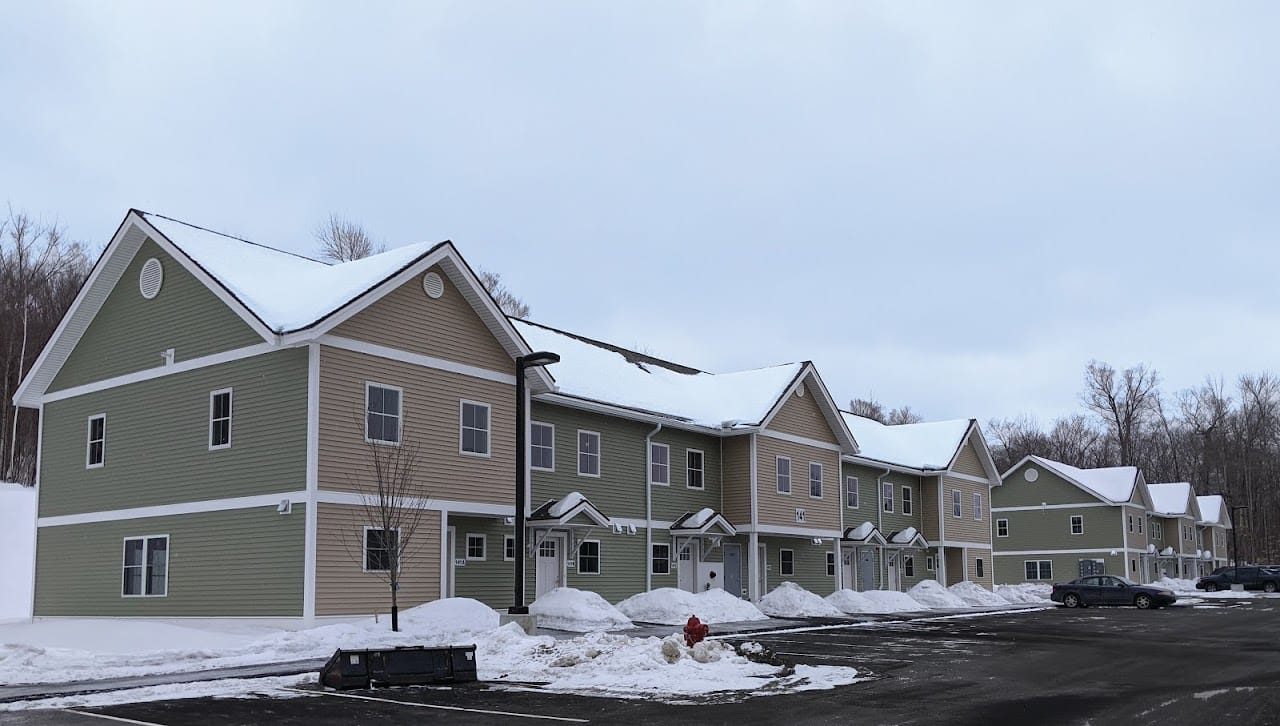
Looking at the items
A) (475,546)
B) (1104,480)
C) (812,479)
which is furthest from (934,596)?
(1104,480)

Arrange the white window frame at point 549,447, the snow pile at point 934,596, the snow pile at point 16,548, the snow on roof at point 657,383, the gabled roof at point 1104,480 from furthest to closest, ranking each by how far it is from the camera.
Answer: the gabled roof at point 1104,480 < the snow pile at point 934,596 < the snow pile at point 16,548 < the snow on roof at point 657,383 < the white window frame at point 549,447

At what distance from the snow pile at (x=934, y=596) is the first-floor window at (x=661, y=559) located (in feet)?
44.4

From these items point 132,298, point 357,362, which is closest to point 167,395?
point 132,298

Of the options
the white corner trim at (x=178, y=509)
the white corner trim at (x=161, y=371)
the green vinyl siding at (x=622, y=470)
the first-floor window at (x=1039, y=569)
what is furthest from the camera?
the first-floor window at (x=1039, y=569)

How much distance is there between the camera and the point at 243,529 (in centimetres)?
2450

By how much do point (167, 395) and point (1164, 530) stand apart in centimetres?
7573

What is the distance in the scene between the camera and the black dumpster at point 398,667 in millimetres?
16078

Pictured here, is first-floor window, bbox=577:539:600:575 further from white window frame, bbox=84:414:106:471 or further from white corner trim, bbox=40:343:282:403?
white window frame, bbox=84:414:106:471

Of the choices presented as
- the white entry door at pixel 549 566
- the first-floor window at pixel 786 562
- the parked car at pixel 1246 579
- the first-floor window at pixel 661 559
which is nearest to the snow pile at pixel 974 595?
the first-floor window at pixel 786 562

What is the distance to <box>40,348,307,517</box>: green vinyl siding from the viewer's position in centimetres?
2409

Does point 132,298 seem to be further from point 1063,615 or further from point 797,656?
point 1063,615

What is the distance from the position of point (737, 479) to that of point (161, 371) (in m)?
18.5

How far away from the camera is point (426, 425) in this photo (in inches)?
1033

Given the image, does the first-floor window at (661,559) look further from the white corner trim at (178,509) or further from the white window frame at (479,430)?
the white corner trim at (178,509)
